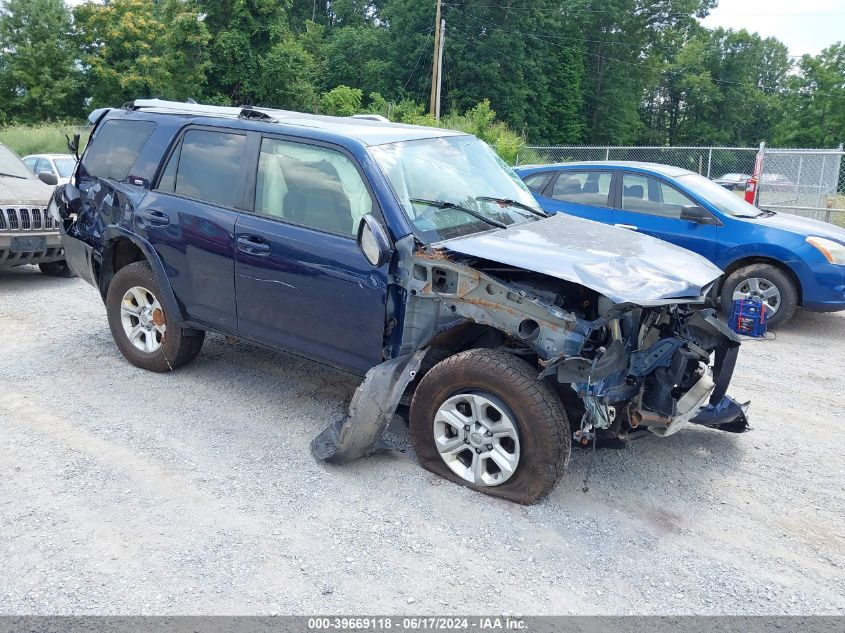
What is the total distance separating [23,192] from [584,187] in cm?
687

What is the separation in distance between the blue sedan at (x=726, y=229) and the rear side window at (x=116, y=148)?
3935 millimetres

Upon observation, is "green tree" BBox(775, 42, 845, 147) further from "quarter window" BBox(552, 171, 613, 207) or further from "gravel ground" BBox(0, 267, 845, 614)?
"gravel ground" BBox(0, 267, 845, 614)

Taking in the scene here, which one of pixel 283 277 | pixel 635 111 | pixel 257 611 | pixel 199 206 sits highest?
pixel 635 111

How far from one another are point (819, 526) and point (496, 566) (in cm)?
187

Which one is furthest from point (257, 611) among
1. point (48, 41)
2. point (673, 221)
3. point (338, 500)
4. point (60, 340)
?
point (48, 41)

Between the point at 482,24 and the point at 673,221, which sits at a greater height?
the point at 482,24

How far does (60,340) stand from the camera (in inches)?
265

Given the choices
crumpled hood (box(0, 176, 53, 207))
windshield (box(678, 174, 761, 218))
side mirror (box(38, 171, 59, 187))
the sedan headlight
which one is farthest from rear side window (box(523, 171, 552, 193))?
side mirror (box(38, 171, 59, 187))

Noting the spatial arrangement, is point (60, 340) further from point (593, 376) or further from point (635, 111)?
point (635, 111)

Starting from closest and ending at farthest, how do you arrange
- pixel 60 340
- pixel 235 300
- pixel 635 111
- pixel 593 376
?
pixel 593 376 < pixel 235 300 < pixel 60 340 < pixel 635 111

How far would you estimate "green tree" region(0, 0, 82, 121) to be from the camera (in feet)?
137

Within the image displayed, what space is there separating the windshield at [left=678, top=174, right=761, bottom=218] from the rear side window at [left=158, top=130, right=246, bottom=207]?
5.41 meters

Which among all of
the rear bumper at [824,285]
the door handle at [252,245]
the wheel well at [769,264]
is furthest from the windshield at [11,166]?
the rear bumper at [824,285]

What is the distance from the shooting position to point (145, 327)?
5.84 m
